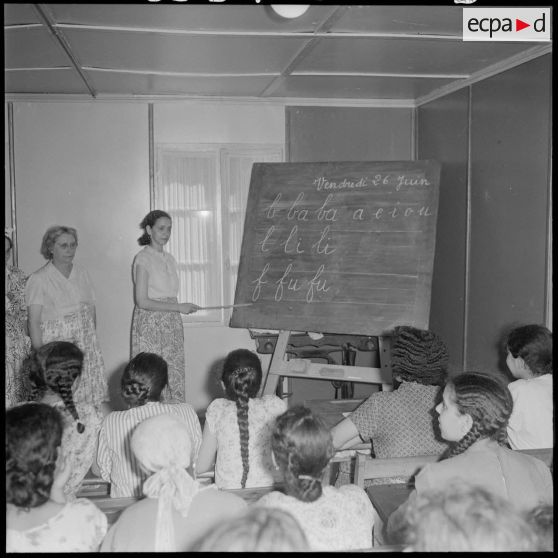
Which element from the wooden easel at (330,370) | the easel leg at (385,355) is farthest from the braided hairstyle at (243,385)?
the easel leg at (385,355)

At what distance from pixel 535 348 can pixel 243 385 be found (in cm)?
115

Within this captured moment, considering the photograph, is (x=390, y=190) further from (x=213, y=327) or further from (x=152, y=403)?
(x=152, y=403)

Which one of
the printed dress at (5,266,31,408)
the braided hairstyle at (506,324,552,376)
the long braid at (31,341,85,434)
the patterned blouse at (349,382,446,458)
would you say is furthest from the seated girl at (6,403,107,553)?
the printed dress at (5,266,31,408)

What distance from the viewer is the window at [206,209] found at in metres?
4.52

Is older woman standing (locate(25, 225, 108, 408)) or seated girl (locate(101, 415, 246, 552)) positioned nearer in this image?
seated girl (locate(101, 415, 246, 552))

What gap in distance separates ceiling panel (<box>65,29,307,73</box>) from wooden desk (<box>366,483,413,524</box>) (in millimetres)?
2196

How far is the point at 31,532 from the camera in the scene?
1.37m

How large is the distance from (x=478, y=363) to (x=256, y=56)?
7.46 ft

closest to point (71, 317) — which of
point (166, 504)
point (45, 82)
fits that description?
point (45, 82)

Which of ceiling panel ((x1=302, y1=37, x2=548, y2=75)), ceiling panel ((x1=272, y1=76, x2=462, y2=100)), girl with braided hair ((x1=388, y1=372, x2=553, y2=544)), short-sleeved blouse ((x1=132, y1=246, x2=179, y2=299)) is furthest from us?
short-sleeved blouse ((x1=132, y1=246, x2=179, y2=299))

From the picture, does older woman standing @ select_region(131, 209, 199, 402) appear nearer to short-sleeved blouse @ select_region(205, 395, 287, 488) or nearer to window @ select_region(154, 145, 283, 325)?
window @ select_region(154, 145, 283, 325)

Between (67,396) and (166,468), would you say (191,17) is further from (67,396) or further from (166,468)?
(166,468)

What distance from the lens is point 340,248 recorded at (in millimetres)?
3902

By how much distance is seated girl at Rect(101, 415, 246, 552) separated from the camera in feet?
4.51
